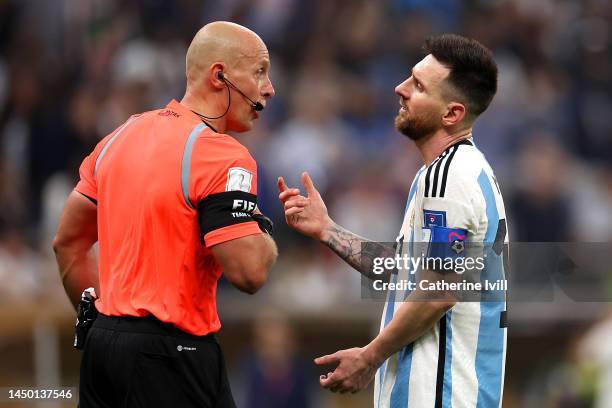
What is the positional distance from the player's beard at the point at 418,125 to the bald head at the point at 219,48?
2.39 ft

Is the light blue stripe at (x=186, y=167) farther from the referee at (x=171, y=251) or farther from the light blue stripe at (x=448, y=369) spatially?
the light blue stripe at (x=448, y=369)

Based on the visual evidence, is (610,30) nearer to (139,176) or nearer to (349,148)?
(349,148)

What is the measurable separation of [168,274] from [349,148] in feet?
22.4

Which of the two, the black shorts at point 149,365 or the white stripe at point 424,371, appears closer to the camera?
the black shorts at point 149,365

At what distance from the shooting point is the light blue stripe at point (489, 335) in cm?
473

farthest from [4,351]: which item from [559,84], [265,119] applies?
[559,84]

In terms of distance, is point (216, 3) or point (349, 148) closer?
point (349, 148)

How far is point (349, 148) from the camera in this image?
11.2 meters

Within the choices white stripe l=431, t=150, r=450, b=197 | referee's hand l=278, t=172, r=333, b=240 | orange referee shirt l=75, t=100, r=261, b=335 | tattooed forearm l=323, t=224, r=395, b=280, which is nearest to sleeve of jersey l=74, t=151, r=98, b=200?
orange referee shirt l=75, t=100, r=261, b=335

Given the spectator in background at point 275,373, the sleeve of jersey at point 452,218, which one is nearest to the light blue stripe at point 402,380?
the sleeve of jersey at point 452,218

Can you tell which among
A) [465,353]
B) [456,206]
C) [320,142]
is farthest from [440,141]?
[320,142]

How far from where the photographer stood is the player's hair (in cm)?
488

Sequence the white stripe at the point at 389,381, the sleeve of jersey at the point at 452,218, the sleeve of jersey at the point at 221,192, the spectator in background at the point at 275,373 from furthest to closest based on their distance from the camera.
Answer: the spectator in background at the point at 275,373, the white stripe at the point at 389,381, the sleeve of jersey at the point at 452,218, the sleeve of jersey at the point at 221,192

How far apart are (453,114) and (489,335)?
3.13ft
